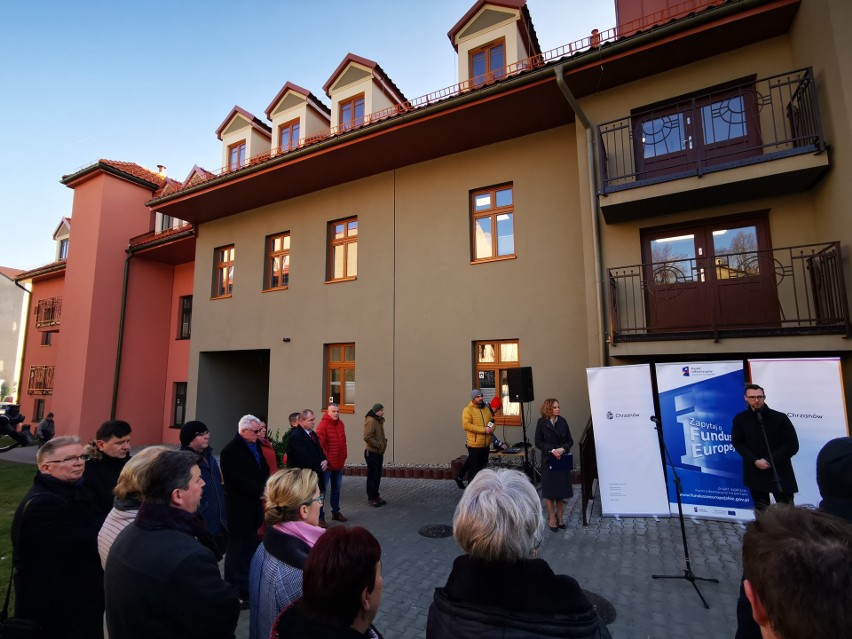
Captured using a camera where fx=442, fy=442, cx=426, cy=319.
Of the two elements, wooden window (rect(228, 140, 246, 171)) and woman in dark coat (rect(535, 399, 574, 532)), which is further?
wooden window (rect(228, 140, 246, 171))

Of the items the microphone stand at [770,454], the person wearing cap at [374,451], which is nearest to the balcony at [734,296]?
the microphone stand at [770,454]

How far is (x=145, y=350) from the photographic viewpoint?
1730 cm

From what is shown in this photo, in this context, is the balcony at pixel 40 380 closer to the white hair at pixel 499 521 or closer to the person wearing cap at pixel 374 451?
the person wearing cap at pixel 374 451

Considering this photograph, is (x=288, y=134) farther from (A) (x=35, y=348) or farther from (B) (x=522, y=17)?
(A) (x=35, y=348)

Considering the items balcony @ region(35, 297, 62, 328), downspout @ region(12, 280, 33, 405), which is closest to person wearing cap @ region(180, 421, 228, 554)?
balcony @ region(35, 297, 62, 328)

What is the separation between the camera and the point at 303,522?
2.43 metres

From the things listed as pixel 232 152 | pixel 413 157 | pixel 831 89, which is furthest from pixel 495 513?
pixel 232 152

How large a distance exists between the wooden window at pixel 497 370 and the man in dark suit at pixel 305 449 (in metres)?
4.47

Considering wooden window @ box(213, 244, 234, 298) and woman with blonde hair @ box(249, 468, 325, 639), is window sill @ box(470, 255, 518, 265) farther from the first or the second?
wooden window @ box(213, 244, 234, 298)

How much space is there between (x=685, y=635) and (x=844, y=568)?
3384 millimetres

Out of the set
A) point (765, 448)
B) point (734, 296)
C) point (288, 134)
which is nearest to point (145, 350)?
point (288, 134)

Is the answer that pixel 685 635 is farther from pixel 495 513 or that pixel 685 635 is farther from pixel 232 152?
pixel 232 152

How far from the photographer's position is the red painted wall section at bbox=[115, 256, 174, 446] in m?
16.7

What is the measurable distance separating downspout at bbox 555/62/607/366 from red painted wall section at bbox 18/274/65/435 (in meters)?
25.0
